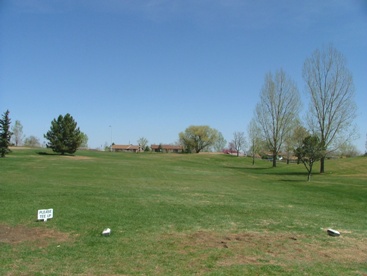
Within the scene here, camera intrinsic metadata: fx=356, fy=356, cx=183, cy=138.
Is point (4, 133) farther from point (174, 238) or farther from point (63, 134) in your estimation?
point (174, 238)

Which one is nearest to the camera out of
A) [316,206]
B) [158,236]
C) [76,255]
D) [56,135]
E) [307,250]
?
[76,255]

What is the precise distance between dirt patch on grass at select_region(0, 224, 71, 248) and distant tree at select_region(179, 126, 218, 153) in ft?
323

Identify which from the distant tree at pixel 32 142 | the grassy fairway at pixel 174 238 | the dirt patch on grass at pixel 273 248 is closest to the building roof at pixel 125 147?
the distant tree at pixel 32 142

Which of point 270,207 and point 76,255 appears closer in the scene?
point 76,255

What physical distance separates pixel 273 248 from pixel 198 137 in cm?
10040

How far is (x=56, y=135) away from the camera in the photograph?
2215 inches

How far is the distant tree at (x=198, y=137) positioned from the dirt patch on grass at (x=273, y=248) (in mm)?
98307

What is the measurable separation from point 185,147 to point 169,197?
94.3 m

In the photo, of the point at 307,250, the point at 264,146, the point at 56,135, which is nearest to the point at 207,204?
the point at 307,250

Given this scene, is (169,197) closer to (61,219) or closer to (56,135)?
(61,219)

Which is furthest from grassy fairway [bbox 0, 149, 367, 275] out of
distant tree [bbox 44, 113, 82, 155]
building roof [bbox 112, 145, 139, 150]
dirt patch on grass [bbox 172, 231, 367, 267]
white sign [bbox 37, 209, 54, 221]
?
building roof [bbox 112, 145, 139, 150]

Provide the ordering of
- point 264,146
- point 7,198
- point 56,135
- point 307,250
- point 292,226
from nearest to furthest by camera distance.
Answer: point 307,250, point 292,226, point 7,198, point 56,135, point 264,146

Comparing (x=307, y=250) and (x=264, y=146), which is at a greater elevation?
(x=264, y=146)

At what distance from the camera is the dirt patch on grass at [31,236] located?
26.5 feet
